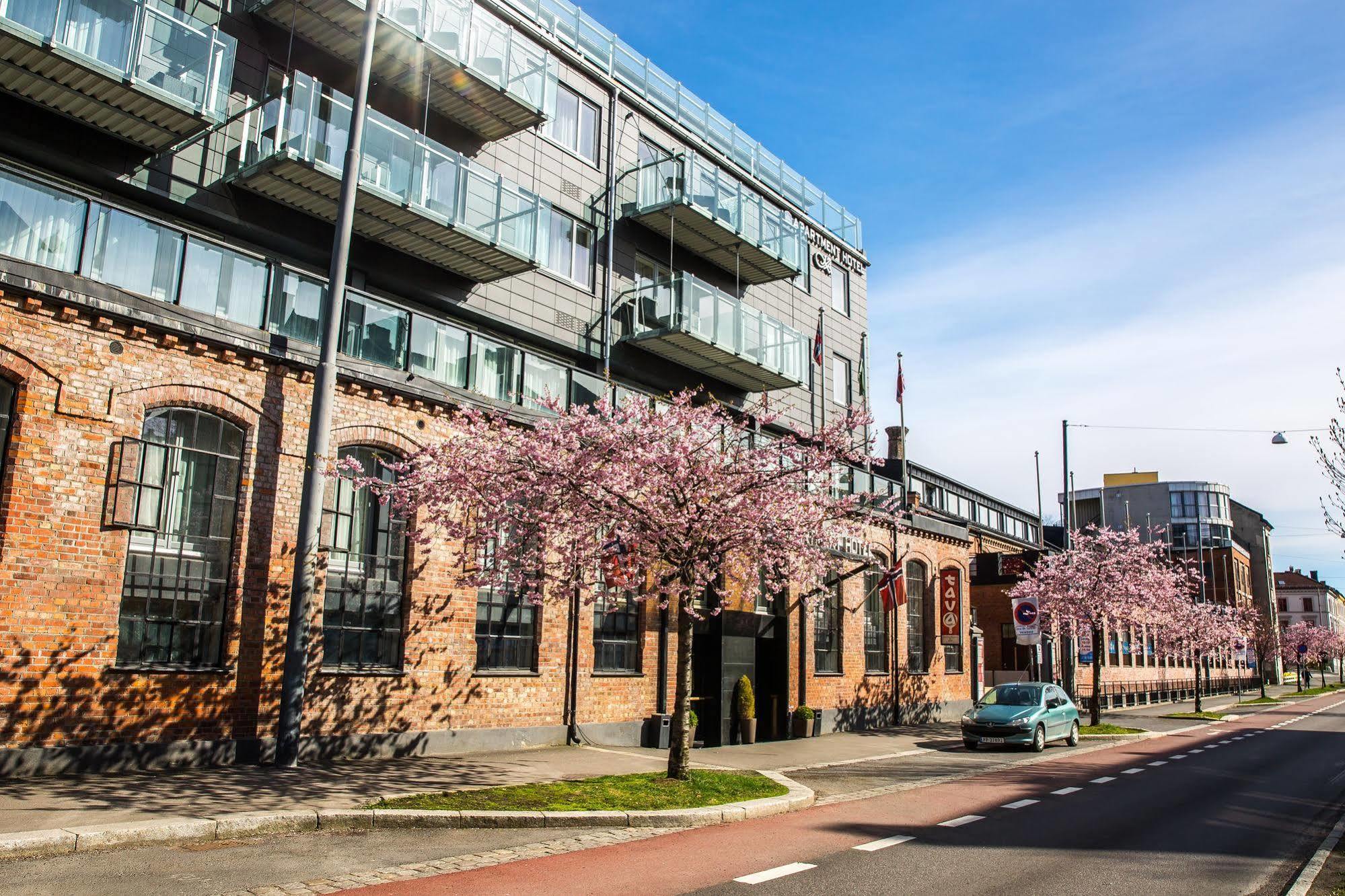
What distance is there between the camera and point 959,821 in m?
11.6

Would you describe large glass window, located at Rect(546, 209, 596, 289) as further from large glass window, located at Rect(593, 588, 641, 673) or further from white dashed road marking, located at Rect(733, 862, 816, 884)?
white dashed road marking, located at Rect(733, 862, 816, 884)

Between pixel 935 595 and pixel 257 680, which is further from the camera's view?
pixel 935 595

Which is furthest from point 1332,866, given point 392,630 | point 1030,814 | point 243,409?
point 243,409

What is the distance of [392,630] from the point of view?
15078 mm

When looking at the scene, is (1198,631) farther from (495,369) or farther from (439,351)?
(439,351)

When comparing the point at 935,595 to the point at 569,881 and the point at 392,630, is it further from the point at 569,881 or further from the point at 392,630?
the point at 569,881

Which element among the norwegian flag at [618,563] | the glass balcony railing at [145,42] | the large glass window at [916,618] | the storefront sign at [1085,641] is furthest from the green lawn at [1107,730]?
the glass balcony railing at [145,42]

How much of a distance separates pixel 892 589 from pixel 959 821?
13443 millimetres

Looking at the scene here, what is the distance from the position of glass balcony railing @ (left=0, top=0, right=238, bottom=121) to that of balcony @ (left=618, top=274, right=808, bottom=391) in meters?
10.2

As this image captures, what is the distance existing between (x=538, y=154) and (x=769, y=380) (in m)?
8.39

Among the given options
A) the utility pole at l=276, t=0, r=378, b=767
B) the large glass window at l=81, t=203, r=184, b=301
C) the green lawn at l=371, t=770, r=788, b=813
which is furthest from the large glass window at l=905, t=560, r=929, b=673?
the large glass window at l=81, t=203, r=184, b=301

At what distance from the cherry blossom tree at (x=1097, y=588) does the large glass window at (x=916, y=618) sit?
3.34 metres

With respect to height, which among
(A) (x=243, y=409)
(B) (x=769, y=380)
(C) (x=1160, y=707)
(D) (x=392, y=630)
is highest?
(B) (x=769, y=380)

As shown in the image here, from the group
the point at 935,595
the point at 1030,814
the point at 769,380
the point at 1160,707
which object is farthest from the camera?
the point at 1160,707
